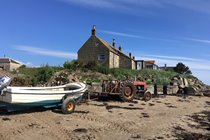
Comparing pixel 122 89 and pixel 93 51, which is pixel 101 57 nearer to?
pixel 93 51

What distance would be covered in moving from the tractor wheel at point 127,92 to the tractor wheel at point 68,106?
525 centimetres

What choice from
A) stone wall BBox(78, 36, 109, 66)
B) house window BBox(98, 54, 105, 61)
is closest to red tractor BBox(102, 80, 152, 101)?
stone wall BBox(78, 36, 109, 66)

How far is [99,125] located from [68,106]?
7.26ft

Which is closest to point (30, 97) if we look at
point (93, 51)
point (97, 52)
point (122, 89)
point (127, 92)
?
point (122, 89)

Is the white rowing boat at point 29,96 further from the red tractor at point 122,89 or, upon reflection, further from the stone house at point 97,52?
the stone house at point 97,52

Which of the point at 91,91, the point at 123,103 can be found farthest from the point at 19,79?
the point at 123,103

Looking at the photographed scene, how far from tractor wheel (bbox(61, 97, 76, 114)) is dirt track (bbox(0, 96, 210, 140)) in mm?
321

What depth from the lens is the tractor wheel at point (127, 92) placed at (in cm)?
1720

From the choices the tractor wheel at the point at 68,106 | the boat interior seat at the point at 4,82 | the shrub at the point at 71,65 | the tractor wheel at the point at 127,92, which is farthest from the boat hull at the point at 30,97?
the shrub at the point at 71,65

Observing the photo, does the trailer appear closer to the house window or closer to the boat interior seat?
the boat interior seat

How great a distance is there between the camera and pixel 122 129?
33.8 ft

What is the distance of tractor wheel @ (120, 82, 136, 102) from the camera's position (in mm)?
17203

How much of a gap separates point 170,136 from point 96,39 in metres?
34.0

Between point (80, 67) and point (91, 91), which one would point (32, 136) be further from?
point (80, 67)
